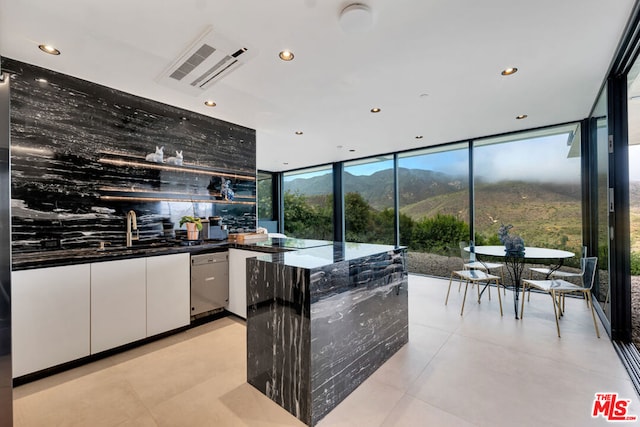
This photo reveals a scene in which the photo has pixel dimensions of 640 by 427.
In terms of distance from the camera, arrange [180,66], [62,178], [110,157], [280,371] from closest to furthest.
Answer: [280,371]
[180,66]
[62,178]
[110,157]

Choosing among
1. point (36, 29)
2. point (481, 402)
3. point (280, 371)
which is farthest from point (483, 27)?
point (36, 29)

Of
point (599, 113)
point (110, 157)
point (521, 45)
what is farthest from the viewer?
point (599, 113)

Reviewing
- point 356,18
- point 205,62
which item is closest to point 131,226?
point 205,62

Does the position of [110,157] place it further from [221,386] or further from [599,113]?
[599,113]

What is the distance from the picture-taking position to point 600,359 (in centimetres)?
227

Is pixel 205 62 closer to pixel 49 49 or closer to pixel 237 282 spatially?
pixel 49 49

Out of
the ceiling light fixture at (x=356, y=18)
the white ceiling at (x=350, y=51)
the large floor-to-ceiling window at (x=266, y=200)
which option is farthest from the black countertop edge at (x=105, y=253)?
the large floor-to-ceiling window at (x=266, y=200)

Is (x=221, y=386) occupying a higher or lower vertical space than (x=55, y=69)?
lower

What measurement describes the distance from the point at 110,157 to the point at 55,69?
2.78 feet

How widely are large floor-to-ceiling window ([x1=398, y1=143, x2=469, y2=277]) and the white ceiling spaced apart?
1.55m

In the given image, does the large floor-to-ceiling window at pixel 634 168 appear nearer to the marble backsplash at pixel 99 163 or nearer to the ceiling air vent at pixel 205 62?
the ceiling air vent at pixel 205 62

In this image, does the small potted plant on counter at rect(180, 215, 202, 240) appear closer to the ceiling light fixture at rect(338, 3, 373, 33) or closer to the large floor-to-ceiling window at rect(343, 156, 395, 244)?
the ceiling light fixture at rect(338, 3, 373, 33)

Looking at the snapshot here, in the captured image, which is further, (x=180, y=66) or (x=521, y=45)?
(x=180, y=66)

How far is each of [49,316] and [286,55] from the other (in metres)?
2.82
